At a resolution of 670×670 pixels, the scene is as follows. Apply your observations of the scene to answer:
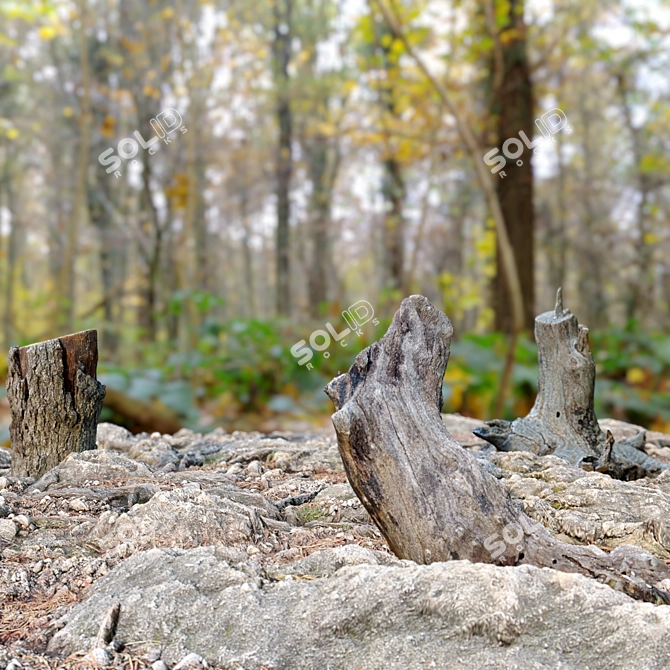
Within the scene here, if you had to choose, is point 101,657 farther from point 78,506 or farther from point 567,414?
point 567,414

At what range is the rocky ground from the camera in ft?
4.30

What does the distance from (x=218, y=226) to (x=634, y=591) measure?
964 inches

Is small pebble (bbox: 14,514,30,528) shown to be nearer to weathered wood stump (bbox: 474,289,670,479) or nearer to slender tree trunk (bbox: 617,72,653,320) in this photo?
weathered wood stump (bbox: 474,289,670,479)

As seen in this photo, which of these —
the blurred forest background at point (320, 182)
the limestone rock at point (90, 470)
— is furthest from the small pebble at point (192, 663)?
the blurred forest background at point (320, 182)

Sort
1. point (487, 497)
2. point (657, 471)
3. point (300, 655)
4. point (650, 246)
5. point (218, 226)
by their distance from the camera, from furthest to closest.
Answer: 1. point (218, 226)
2. point (650, 246)
3. point (657, 471)
4. point (487, 497)
5. point (300, 655)

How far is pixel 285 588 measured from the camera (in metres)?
1.49

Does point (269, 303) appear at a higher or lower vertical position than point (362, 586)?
higher

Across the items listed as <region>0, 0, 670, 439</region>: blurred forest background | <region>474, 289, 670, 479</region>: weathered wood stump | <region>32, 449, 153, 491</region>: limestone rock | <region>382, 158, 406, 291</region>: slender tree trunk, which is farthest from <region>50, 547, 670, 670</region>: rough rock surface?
<region>382, 158, 406, 291</region>: slender tree trunk

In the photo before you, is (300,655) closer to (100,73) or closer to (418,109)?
(418,109)

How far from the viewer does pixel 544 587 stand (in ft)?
4.71

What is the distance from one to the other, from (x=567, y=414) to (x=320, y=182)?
14.6 meters

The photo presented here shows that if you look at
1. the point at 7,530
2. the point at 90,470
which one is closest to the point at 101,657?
the point at 7,530

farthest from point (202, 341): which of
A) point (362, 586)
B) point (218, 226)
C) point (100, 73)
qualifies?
point (218, 226)

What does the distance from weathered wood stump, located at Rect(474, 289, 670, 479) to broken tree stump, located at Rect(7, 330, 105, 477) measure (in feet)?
5.43
